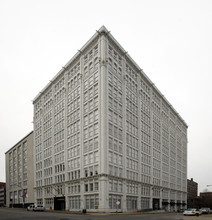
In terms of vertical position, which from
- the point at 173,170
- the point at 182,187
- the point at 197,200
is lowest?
the point at 197,200

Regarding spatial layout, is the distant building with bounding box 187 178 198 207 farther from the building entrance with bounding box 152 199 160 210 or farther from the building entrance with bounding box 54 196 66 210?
the building entrance with bounding box 54 196 66 210

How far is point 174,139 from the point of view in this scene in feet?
366

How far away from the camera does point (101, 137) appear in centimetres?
5722

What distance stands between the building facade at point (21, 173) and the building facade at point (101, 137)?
6.77 meters

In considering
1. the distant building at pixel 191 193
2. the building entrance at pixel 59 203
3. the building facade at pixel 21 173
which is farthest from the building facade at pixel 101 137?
the distant building at pixel 191 193

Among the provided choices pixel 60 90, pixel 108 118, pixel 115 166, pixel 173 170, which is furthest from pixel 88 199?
pixel 173 170

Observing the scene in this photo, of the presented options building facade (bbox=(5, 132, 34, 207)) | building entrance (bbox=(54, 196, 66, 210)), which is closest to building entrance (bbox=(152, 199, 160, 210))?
building entrance (bbox=(54, 196, 66, 210))

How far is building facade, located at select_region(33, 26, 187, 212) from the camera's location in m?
59.0

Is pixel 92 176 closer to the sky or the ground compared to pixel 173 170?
Answer: closer to the sky

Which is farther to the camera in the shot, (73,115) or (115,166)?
(73,115)

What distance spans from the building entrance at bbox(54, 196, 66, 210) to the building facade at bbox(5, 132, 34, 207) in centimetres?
2046

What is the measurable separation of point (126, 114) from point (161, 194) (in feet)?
121

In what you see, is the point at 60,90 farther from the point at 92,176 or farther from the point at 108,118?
the point at 92,176

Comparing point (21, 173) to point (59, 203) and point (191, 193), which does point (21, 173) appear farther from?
point (191, 193)
